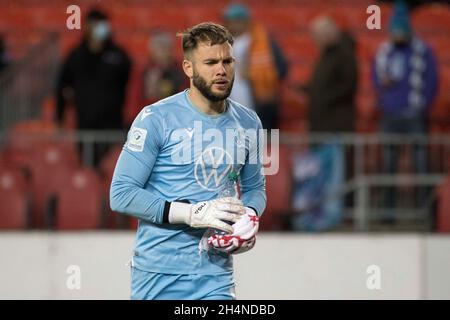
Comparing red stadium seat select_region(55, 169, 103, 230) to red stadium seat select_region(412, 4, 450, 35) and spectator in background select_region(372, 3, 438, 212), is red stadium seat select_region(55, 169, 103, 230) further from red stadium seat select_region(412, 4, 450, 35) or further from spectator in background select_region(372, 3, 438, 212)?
red stadium seat select_region(412, 4, 450, 35)

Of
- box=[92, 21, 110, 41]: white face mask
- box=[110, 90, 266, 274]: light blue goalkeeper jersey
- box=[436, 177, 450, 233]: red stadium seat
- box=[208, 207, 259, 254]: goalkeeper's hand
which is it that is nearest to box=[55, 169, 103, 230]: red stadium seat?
box=[92, 21, 110, 41]: white face mask

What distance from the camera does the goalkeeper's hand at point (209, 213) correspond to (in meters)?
5.50

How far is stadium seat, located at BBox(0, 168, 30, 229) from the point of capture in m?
10.5

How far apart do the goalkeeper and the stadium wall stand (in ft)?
11.8

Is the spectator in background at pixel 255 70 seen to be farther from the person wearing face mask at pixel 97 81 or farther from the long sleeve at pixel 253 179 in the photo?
the long sleeve at pixel 253 179

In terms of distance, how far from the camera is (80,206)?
10523 mm

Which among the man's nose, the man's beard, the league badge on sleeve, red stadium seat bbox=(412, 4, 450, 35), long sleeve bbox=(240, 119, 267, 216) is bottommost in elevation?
long sleeve bbox=(240, 119, 267, 216)

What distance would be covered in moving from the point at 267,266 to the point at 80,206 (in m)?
2.04

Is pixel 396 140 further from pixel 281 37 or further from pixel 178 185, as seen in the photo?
pixel 178 185
